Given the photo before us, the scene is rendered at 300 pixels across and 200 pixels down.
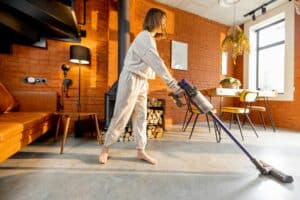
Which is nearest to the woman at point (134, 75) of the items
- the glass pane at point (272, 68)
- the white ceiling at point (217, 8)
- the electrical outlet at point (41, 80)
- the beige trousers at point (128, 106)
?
the beige trousers at point (128, 106)

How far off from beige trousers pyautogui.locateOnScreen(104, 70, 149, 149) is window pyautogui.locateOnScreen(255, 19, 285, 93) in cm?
432

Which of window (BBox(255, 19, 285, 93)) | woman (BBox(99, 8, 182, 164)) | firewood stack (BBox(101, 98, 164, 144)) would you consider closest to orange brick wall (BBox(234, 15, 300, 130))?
window (BBox(255, 19, 285, 93))

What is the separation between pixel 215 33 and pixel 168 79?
15.1 feet

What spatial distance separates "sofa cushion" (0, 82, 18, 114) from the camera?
2.64 m

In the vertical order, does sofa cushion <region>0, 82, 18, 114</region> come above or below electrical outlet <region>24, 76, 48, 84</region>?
below

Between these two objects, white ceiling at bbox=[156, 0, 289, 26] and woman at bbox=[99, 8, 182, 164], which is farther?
white ceiling at bbox=[156, 0, 289, 26]

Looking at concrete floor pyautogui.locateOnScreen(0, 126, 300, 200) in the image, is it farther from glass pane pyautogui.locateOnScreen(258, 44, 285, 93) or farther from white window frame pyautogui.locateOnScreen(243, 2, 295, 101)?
glass pane pyautogui.locateOnScreen(258, 44, 285, 93)

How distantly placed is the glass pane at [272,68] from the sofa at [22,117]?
502 centimetres

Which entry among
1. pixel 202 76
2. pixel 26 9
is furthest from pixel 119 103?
pixel 202 76

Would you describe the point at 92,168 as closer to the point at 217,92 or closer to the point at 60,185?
the point at 60,185

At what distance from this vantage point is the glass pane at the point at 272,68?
501 centimetres

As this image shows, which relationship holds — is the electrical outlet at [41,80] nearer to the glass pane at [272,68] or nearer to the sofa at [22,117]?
the sofa at [22,117]

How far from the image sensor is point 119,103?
1.91 meters

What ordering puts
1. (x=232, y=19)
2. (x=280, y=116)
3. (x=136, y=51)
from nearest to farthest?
(x=136, y=51) < (x=280, y=116) < (x=232, y=19)
